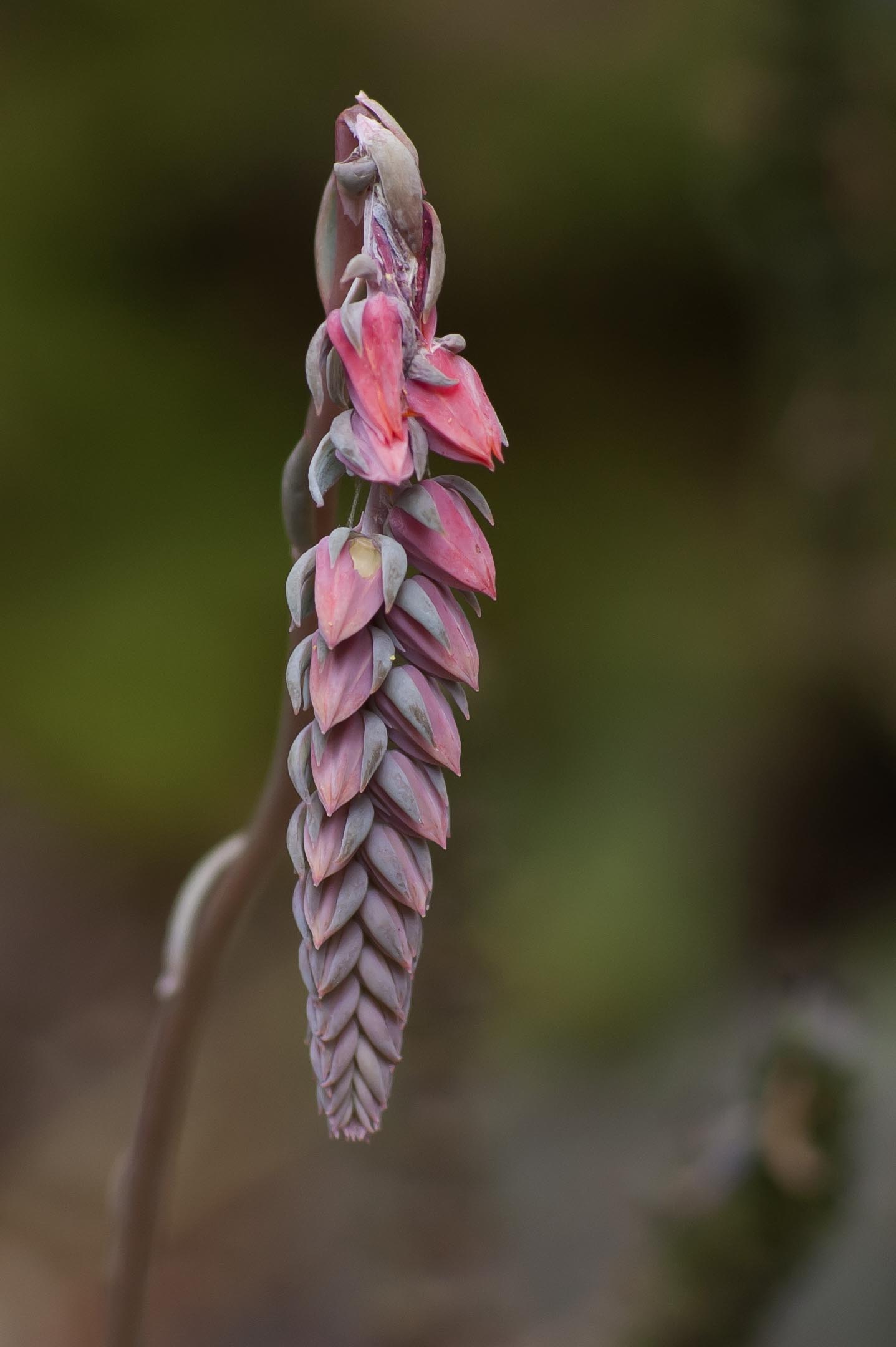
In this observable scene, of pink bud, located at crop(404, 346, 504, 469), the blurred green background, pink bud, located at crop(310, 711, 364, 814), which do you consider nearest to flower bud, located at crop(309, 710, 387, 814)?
pink bud, located at crop(310, 711, 364, 814)

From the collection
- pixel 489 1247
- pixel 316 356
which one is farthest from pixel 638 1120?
pixel 316 356

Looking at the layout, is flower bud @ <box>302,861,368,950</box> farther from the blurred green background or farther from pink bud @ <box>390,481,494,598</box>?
the blurred green background

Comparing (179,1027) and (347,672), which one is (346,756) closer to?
(347,672)

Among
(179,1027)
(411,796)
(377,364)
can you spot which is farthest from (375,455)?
(179,1027)

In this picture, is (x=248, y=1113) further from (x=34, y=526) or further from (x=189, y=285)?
(x=189, y=285)

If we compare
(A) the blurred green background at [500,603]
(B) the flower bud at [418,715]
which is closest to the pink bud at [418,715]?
(B) the flower bud at [418,715]

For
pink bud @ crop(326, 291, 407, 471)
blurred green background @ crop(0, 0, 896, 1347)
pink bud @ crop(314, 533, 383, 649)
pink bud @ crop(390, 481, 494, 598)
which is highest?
pink bud @ crop(326, 291, 407, 471)
